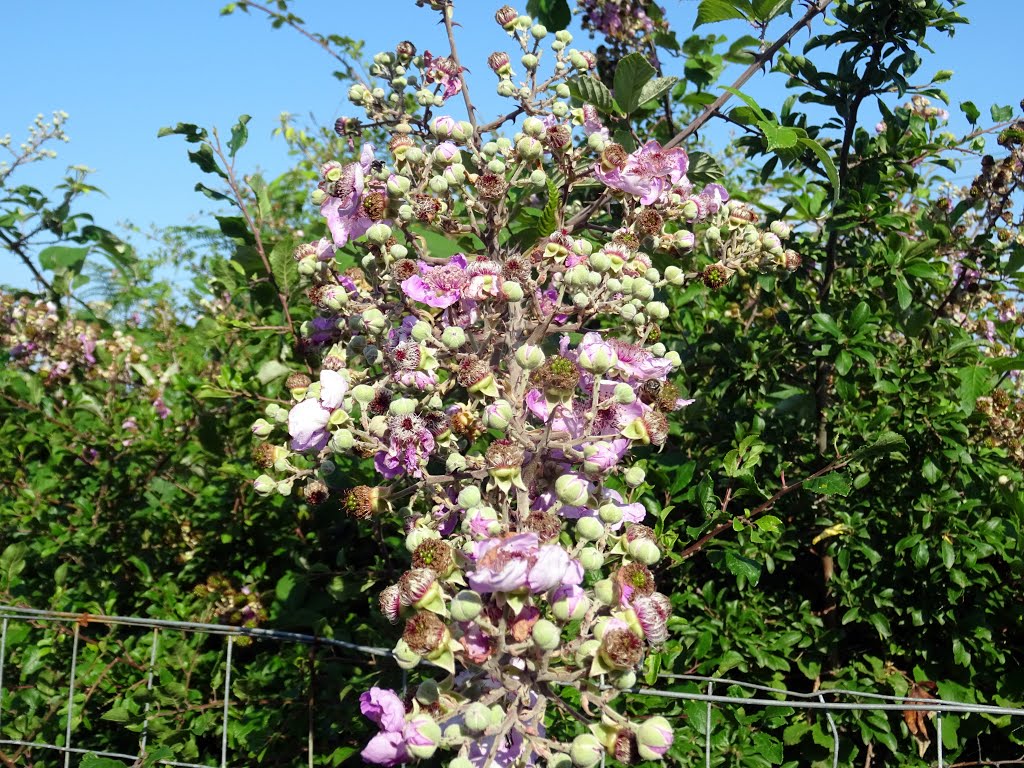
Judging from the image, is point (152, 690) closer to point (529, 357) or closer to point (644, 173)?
point (529, 357)

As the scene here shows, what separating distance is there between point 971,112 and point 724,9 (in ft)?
2.73

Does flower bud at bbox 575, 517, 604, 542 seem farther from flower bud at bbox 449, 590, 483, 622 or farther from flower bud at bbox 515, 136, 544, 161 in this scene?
flower bud at bbox 515, 136, 544, 161

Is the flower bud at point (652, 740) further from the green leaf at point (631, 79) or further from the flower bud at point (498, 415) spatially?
the green leaf at point (631, 79)

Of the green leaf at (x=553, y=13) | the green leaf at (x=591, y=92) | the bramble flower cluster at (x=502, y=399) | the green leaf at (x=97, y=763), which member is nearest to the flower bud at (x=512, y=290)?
the bramble flower cluster at (x=502, y=399)

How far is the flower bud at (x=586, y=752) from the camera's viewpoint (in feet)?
2.88

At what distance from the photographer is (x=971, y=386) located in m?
1.72

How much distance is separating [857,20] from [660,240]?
2.54 ft

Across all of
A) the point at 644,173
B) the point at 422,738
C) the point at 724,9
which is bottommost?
the point at 422,738

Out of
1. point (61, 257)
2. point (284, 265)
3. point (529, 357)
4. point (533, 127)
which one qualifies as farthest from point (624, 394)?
point (61, 257)

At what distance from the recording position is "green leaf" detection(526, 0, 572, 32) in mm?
1781

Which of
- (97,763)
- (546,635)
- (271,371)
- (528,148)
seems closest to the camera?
(546,635)

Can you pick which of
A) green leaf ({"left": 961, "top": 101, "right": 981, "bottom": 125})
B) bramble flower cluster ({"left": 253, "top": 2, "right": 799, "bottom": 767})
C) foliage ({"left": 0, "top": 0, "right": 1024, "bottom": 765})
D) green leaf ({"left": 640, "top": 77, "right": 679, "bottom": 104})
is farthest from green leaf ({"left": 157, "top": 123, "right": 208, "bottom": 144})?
green leaf ({"left": 961, "top": 101, "right": 981, "bottom": 125})

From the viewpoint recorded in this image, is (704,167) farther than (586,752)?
Yes

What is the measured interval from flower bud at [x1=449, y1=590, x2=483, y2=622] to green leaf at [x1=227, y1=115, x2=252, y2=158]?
3.88ft
